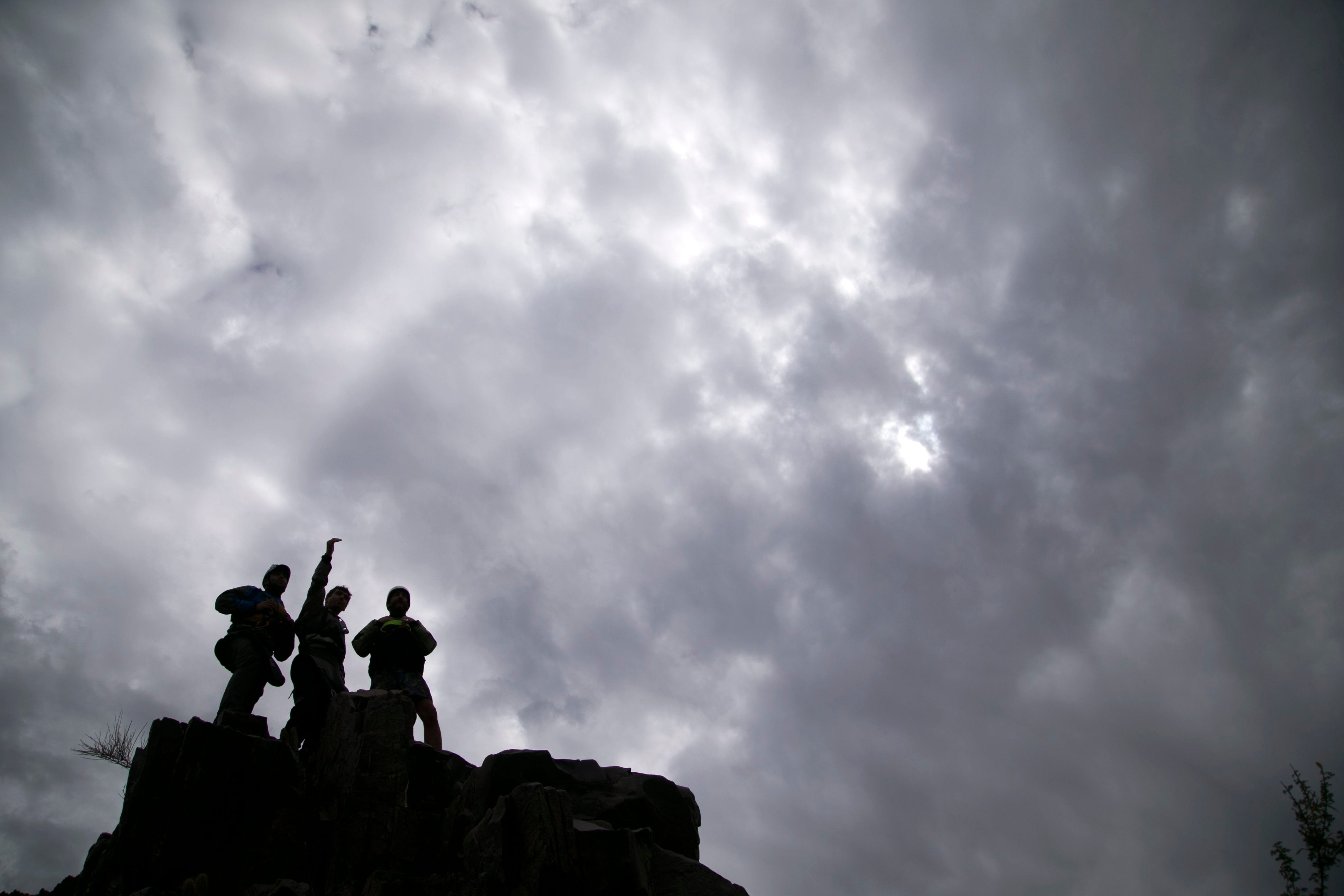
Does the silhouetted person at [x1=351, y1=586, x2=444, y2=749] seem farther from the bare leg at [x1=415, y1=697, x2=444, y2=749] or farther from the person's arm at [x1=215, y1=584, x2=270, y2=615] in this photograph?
the person's arm at [x1=215, y1=584, x2=270, y2=615]

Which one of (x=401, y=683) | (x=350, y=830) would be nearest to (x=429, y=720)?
(x=401, y=683)

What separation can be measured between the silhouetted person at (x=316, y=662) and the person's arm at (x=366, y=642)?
1.09 ft

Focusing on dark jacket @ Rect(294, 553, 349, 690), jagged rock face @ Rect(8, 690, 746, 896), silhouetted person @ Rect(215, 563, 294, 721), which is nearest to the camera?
jagged rock face @ Rect(8, 690, 746, 896)

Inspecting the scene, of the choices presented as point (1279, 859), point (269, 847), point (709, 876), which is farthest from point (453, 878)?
point (1279, 859)

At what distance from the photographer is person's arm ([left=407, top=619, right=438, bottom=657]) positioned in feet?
60.5

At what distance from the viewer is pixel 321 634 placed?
57.2ft

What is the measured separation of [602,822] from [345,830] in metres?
5.42

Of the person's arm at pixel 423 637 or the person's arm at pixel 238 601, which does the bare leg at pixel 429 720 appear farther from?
the person's arm at pixel 238 601

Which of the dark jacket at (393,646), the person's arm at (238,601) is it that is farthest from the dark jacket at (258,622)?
the dark jacket at (393,646)

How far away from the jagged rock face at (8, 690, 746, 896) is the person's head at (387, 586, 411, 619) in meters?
2.42

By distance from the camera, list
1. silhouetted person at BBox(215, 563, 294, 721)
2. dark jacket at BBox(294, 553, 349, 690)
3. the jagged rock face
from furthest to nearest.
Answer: dark jacket at BBox(294, 553, 349, 690) → silhouetted person at BBox(215, 563, 294, 721) → the jagged rock face

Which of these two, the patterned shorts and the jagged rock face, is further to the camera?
the patterned shorts

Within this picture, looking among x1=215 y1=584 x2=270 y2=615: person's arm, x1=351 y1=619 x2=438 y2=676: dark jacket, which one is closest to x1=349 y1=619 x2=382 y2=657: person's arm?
x1=351 y1=619 x2=438 y2=676: dark jacket

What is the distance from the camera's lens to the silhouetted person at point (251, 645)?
15.6 m
